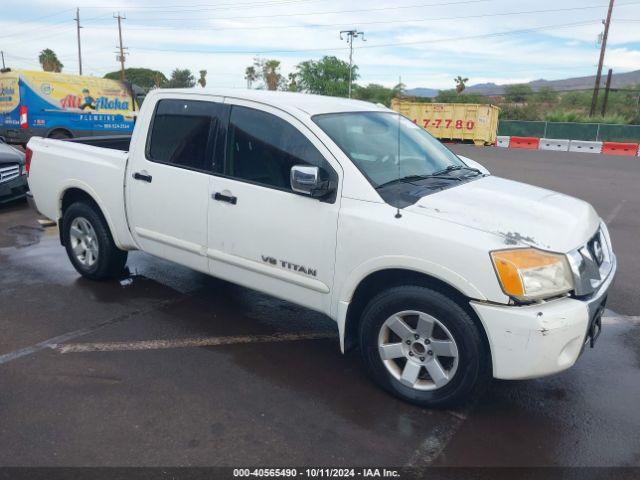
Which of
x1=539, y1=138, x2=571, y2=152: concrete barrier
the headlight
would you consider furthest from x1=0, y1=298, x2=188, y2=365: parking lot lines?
x1=539, y1=138, x2=571, y2=152: concrete barrier

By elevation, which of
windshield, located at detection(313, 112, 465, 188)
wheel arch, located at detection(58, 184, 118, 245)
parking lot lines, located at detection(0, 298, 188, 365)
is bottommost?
parking lot lines, located at detection(0, 298, 188, 365)

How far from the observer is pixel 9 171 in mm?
8750

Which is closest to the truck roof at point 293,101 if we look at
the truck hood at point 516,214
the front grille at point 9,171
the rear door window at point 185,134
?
the rear door window at point 185,134

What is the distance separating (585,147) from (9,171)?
22.6m

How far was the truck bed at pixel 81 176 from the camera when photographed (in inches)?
192

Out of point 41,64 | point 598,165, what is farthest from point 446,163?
point 41,64

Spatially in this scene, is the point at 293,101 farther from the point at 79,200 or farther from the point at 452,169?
the point at 79,200

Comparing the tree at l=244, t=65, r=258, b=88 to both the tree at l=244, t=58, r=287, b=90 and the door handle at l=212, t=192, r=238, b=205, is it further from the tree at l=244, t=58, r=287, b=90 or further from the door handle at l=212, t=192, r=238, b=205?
the door handle at l=212, t=192, r=238, b=205

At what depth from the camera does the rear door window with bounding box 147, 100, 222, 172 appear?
4234 millimetres

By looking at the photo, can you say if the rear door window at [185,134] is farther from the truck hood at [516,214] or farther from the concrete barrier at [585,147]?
the concrete barrier at [585,147]

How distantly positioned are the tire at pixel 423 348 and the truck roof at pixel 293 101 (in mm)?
1479

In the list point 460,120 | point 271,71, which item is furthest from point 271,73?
point 460,120

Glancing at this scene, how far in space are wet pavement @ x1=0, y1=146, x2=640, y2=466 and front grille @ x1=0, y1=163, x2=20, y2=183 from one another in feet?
13.6

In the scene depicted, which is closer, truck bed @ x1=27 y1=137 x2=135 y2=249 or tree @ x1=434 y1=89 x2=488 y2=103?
truck bed @ x1=27 y1=137 x2=135 y2=249
